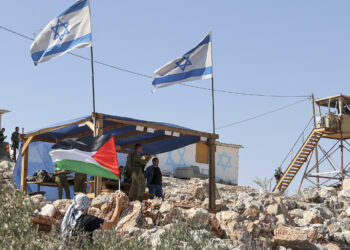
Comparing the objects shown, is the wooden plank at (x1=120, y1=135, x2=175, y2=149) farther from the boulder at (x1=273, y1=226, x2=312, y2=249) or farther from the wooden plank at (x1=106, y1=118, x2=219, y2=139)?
the boulder at (x1=273, y1=226, x2=312, y2=249)

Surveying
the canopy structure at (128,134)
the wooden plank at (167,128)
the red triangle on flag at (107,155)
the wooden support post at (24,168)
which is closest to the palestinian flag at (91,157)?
the red triangle on flag at (107,155)

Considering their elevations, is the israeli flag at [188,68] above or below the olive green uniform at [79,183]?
above

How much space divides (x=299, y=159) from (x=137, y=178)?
21.3m

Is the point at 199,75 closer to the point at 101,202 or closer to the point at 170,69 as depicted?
the point at 170,69

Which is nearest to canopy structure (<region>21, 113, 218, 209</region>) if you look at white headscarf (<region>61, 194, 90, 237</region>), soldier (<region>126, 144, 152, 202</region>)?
soldier (<region>126, 144, 152, 202</region>)

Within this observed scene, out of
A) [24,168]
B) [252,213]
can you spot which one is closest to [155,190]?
[252,213]

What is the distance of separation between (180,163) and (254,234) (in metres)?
24.3

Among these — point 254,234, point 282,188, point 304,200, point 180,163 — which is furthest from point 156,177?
point 180,163

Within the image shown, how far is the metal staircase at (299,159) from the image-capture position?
34.5 metres

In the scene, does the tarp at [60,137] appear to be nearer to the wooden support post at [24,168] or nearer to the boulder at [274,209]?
the wooden support post at [24,168]

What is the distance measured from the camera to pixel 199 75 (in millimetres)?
16844

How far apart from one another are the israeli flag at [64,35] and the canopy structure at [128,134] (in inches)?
77.4

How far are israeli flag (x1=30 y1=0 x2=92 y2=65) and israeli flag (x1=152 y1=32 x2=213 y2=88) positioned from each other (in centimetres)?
221

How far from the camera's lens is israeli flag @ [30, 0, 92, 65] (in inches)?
627
